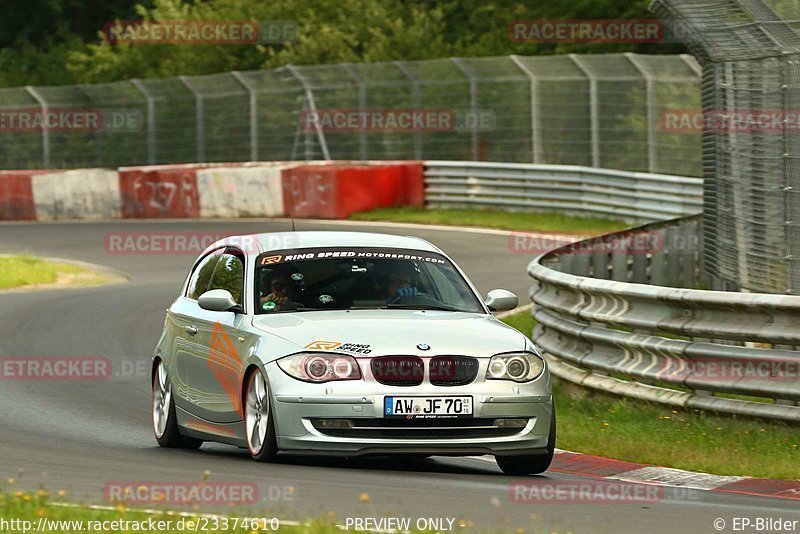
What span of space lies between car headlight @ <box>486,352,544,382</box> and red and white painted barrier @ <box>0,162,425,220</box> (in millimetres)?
23944

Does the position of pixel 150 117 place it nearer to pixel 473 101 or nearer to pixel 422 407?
pixel 473 101

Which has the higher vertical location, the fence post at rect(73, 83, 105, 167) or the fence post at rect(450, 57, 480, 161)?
the fence post at rect(450, 57, 480, 161)

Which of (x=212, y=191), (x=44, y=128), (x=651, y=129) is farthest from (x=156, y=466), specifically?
(x=44, y=128)

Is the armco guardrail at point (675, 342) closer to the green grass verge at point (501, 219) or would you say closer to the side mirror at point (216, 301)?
the side mirror at point (216, 301)

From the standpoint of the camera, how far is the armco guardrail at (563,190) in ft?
94.0

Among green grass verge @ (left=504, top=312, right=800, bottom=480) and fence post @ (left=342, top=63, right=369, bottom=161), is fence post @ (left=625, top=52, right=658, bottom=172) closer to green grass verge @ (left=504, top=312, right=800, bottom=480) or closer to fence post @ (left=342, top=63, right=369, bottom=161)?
fence post @ (left=342, top=63, right=369, bottom=161)

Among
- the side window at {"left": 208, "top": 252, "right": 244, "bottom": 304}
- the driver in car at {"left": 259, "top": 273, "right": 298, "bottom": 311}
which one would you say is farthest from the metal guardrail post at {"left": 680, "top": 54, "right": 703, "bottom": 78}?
the driver in car at {"left": 259, "top": 273, "right": 298, "bottom": 311}

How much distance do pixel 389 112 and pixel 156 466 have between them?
86.7 feet

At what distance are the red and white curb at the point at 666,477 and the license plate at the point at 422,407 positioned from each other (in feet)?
3.53

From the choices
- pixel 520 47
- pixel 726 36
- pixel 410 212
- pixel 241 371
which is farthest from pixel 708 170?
pixel 520 47

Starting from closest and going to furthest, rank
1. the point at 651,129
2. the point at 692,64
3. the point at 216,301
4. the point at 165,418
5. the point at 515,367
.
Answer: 1. the point at 515,367
2. the point at 216,301
3. the point at 165,418
4. the point at 692,64
5. the point at 651,129

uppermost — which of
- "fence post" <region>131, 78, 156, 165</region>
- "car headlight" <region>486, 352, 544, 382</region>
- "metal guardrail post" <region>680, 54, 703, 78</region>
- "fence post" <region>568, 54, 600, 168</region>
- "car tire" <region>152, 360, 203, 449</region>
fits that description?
"car headlight" <region>486, 352, 544, 382</region>

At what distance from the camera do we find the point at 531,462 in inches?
401

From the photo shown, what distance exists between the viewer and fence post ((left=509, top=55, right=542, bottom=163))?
108ft
